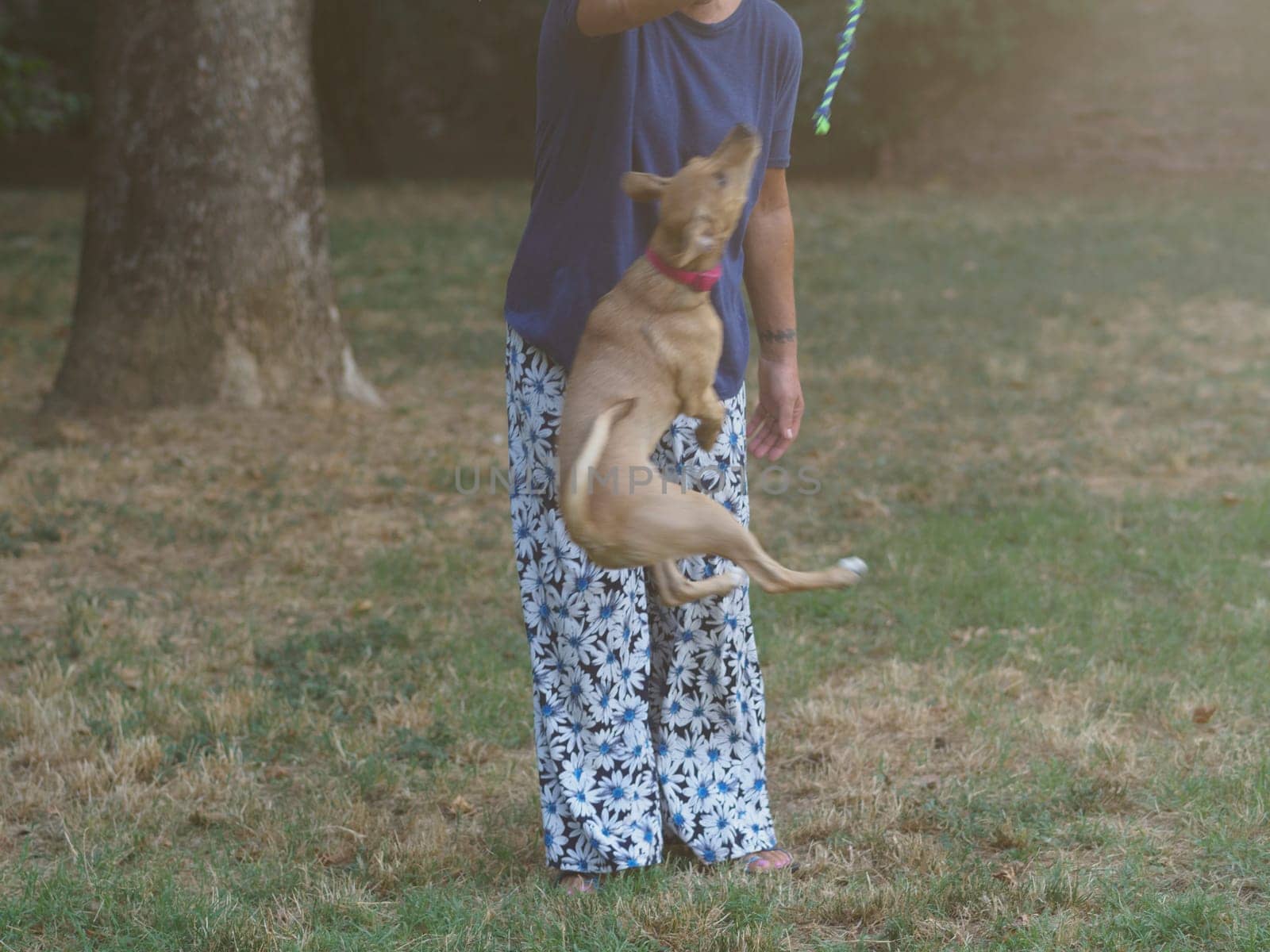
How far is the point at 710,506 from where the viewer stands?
2.09m

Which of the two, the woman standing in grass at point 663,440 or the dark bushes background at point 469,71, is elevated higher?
the dark bushes background at point 469,71

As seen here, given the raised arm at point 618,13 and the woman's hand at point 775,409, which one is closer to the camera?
the raised arm at point 618,13

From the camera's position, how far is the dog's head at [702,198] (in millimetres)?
2014

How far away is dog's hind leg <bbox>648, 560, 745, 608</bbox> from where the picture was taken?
86.8 inches

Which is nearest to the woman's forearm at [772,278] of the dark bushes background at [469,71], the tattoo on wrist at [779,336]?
the tattoo on wrist at [779,336]

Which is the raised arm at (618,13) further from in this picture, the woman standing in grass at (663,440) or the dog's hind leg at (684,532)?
the dog's hind leg at (684,532)

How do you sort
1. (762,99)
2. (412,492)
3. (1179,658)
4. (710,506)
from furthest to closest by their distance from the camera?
(412,492) < (1179,658) < (762,99) < (710,506)

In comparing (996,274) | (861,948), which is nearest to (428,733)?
(861,948)

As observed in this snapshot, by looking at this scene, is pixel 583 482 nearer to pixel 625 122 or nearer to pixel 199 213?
pixel 625 122

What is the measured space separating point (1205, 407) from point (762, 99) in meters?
5.97

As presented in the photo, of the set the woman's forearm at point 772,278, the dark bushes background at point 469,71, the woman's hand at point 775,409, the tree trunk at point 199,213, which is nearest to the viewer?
the woman's forearm at point 772,278

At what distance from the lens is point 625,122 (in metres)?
2.43

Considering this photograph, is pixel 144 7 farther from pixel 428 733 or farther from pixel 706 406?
pixel 706 406

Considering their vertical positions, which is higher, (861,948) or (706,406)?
(706,406)
